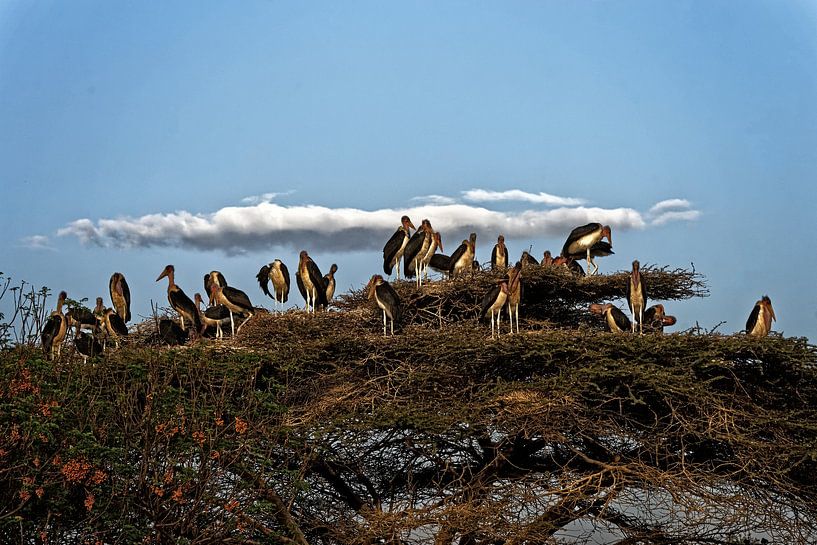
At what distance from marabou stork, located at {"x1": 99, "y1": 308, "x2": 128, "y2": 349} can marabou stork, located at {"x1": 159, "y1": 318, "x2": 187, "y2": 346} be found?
714 mm

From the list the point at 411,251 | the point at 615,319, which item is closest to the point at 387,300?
the point at 411,251

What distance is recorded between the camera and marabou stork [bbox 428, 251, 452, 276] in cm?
2141

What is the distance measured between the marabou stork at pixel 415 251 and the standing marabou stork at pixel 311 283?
149cm

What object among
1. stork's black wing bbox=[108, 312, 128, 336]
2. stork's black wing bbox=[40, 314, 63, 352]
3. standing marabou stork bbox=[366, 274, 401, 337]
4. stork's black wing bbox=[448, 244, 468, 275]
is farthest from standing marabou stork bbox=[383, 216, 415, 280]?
stork's black wing bbox=[40, 314, 63, 352]

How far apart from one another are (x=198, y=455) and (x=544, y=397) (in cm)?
460

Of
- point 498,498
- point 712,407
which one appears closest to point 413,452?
point 498,498

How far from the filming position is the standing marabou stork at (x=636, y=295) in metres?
18.6

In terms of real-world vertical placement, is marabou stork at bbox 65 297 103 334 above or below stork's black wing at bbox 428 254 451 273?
below

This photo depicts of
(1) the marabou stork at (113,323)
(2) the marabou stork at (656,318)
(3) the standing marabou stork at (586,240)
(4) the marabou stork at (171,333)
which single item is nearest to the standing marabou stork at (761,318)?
(2) the marabou stork at (656,318)

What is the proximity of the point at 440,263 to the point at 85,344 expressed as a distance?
641cm

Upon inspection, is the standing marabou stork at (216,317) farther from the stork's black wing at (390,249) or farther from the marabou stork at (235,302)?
the stork's black wing at (390,249)

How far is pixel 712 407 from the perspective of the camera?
1598cm

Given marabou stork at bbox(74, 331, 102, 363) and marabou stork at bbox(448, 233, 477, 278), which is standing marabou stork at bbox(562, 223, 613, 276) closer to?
marabou stork at bbox(448, 233, 477, 278)

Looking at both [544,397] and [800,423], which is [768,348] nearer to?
[800,423]
